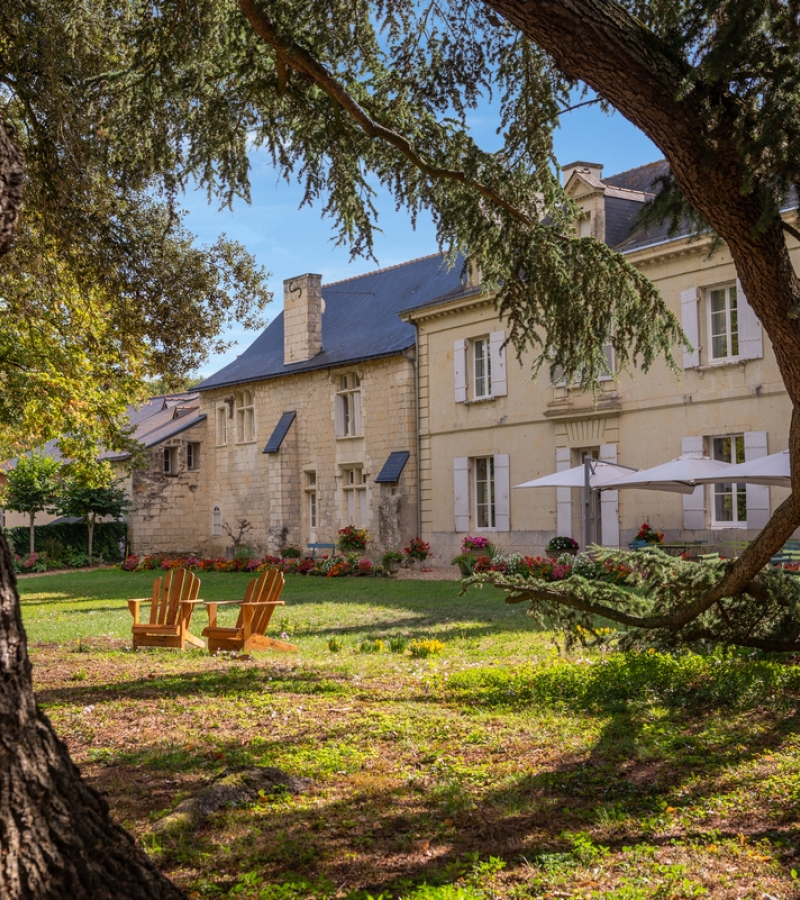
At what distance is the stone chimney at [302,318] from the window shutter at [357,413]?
2.59m

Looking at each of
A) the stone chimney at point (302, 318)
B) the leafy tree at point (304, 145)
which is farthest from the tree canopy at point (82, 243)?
the stone chimney at point (302, 318)

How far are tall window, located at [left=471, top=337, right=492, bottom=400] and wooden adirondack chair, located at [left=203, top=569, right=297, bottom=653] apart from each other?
12.6 m

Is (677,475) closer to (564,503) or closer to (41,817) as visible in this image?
(564,503)

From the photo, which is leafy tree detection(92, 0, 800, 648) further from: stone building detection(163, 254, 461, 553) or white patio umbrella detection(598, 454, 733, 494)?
stone building detection(163, 254, 461, 553)

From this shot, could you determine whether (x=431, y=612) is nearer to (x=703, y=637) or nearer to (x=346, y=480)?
(x=703, y=637)

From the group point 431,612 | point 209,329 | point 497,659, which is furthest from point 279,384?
point 497,659

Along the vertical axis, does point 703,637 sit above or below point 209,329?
below

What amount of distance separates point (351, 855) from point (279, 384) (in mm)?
24994

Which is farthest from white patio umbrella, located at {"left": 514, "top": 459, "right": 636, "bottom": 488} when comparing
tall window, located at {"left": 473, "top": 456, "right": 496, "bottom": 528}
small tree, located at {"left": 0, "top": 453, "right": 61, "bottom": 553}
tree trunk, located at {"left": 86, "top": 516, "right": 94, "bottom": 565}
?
tree trunk, located at {"left": 86, "top": 516, "right": 94, "bottom": 565}

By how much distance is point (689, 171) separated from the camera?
13.7ft

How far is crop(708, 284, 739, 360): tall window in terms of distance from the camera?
54.8 feet

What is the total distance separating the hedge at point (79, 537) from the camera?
30594mm

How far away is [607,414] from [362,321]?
10.1 m

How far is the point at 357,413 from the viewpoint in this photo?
83.3 ft
